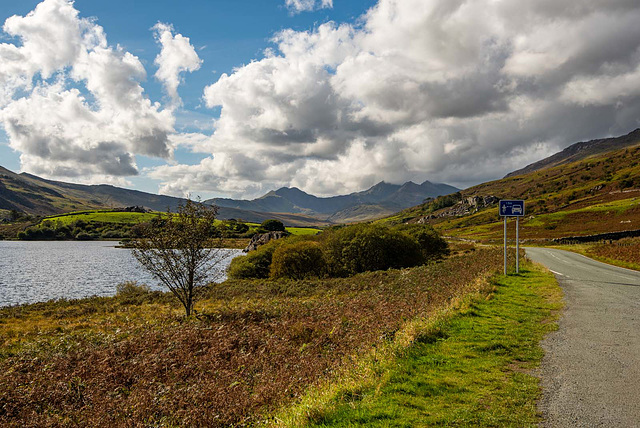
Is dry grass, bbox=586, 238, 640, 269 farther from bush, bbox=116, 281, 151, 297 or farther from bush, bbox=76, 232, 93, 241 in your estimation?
bush, bbox=76, 232, 93, 241

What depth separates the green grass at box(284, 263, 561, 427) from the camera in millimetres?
5891

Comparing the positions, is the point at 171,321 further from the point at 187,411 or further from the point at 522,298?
the point at 522,298

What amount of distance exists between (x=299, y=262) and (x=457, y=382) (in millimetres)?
46149

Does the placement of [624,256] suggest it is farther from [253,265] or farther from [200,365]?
[253,265]

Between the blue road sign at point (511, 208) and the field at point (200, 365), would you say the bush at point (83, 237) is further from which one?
the blue road sign at point (511, 208)

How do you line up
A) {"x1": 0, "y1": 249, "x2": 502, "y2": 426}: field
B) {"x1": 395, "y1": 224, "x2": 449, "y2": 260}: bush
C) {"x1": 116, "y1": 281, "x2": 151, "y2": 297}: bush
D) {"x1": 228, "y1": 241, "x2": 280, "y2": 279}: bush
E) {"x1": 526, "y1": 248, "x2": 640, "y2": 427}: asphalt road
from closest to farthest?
1. {"x1": 526, "y1": 248, "x2": 640, "y2": 427}: asphalt road
2. {"x1": 0, "y1": 249, "x2": 502, "y2": 426}: field
3. {"x1": 116, "y1": 281, "x2": 151, "y2": 297}: bush
4. {"x1": 228, "y1": 241, "x2": 280, "y2": 279}: bush
5. {"x1": 395, "y1": 224, "x2": 449, "y2": 260}: bush

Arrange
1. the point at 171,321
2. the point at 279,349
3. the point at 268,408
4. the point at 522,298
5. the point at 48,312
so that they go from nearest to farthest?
the point at 268,408 < the point at 279,349 < the point at 522,298 < the point at 171,321 < the point at 48,312

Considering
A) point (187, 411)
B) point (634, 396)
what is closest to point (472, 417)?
point (634, 396)

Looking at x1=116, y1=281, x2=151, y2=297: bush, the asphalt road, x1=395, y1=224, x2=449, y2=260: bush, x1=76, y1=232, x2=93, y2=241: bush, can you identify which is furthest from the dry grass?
x1=76, y1=232, x2=93, y2=241: bush

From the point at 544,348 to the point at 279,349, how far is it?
346 inches

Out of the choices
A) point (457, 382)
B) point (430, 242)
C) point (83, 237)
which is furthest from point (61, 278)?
point (83, 237)

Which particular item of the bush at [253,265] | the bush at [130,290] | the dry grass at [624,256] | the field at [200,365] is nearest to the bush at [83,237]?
the bush at [253,265]

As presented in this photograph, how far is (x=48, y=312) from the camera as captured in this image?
35344 mm

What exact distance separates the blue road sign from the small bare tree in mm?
19127
